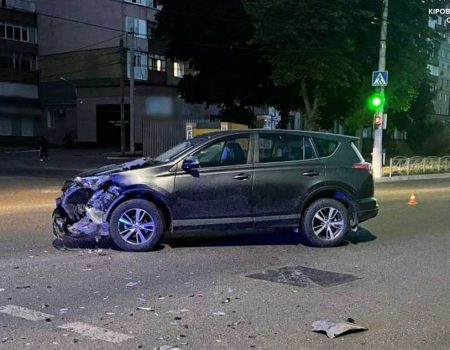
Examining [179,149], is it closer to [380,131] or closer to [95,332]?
[95,332]

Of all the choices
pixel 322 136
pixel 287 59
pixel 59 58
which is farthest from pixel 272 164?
pixel 59 58

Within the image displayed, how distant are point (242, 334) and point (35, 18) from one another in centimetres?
6107

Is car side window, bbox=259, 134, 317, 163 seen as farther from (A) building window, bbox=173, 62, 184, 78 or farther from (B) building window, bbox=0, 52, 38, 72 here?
(B) building window, bbox=0, 52, 38, 72

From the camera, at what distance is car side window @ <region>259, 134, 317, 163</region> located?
8500mm

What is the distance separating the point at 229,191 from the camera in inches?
323

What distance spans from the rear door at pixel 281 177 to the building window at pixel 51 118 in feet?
175

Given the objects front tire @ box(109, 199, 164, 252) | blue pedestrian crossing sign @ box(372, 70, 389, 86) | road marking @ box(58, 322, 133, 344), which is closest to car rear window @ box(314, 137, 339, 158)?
front tire @ box(109, 199, 164, 252)

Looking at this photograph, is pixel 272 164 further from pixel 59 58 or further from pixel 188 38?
pixel 59 58

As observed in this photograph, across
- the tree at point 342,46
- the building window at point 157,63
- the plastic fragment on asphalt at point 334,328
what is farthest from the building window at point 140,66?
the plastic fragment on asphalt at point 334,328

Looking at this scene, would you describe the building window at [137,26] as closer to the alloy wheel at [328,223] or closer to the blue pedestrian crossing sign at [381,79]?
the blue pedestrian crossing sign at [381,79]

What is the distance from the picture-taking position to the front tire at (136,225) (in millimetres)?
7953

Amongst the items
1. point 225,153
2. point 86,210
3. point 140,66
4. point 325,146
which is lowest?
point 86,210

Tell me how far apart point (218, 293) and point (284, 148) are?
127 inches

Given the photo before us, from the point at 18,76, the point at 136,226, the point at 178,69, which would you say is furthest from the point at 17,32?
the point at 136,226
